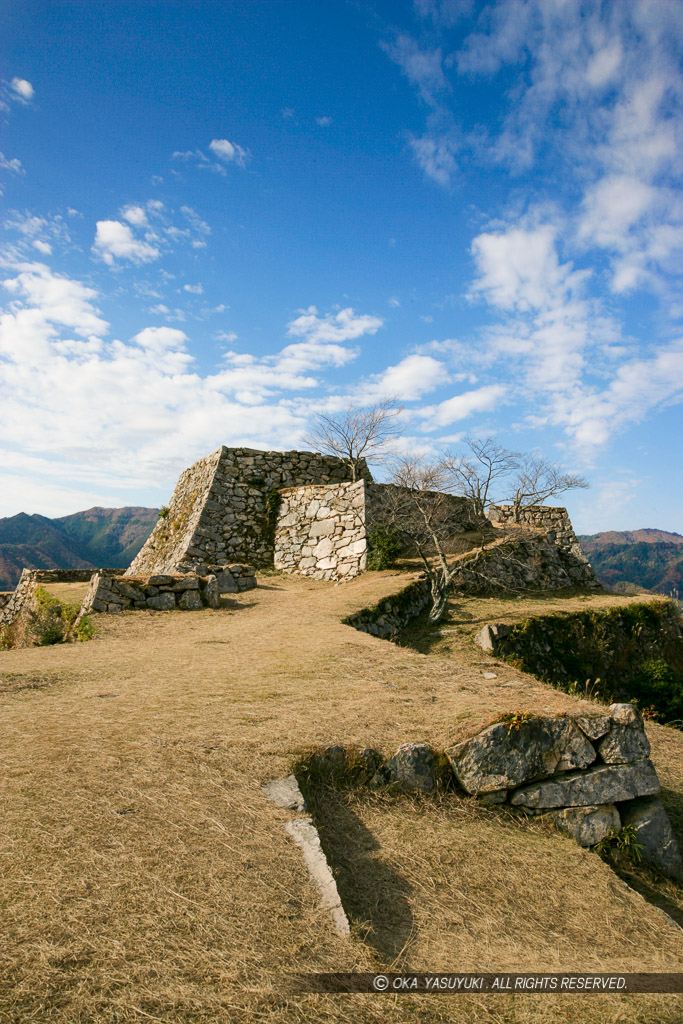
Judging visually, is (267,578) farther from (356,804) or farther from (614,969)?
(614,969)

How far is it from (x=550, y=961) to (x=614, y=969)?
0.41 metres

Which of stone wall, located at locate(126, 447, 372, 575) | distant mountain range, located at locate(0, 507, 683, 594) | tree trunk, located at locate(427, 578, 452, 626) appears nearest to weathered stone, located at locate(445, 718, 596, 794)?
tree trunk, located at locate(427, 578, 452, 626)

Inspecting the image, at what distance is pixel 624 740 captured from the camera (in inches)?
218

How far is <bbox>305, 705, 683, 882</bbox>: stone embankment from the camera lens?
515 cm

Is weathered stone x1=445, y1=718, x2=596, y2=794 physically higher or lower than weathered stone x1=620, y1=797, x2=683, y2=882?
higher

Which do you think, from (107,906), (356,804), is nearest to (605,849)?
(356,804)

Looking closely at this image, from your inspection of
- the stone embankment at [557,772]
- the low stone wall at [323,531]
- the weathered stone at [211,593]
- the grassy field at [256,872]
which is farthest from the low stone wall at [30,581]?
the stone embankment at [557,772]

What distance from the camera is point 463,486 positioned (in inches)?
878

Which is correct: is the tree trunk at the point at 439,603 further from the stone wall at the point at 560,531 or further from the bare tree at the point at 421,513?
the stone wall at the point at 560,531

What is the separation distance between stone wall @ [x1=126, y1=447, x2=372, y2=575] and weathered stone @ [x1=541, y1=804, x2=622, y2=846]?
1363 cm

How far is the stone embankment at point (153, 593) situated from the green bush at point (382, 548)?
5.04 m

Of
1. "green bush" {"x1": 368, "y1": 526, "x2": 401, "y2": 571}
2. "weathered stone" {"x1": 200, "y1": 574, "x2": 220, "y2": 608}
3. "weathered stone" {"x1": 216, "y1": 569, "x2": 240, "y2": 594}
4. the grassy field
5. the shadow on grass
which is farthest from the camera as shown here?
"green bush" {"x1": 368, "y1": 526, "x2": 401, "y2": 571}

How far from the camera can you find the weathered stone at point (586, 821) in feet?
16.8

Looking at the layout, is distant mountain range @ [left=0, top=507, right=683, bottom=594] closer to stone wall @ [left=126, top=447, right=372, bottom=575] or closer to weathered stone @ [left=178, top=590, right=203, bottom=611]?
stone wall @ [left=126, top=447, right=372, bottom=575]
